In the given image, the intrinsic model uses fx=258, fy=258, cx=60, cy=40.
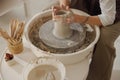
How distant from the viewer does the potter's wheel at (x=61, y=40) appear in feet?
5.07

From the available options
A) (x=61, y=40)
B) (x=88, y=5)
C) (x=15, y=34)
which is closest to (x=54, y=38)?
(x=61, y=40)

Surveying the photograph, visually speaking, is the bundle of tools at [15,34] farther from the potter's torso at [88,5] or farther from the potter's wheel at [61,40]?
the potter's torso at [88,5]

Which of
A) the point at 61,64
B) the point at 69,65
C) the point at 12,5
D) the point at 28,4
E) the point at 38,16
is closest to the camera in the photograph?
the point at 61,64

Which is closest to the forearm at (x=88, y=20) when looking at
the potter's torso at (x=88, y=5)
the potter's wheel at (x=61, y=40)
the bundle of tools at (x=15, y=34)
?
the potter's wheel at (x=61, y=40)

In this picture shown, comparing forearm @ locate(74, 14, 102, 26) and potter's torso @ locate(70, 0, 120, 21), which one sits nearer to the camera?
forearm @ locate(74, 14, 102, 26)

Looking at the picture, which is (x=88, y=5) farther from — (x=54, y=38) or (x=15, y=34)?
(x=15, y=34)

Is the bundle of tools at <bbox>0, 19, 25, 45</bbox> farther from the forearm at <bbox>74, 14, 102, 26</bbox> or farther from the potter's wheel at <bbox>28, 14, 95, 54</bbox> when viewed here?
the forearm at <bbox>74, 14, 102, 26</bbox>

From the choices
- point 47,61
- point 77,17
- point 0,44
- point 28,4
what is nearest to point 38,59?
point 47,61

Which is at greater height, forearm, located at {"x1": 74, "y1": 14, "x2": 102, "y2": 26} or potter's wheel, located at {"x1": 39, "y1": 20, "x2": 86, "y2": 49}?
forearm, located at {"x1": 74, "y1": 14, "x2": 102, "y2": 26}

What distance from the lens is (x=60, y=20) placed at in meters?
1.51

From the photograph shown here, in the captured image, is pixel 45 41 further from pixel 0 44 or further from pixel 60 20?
pixel 0 44

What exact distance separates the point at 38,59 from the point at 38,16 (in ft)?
1.23

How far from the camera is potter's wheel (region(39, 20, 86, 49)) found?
1545mm

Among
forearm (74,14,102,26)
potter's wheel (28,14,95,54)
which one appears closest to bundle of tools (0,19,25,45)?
potter's wheel (28,14,95,54)
